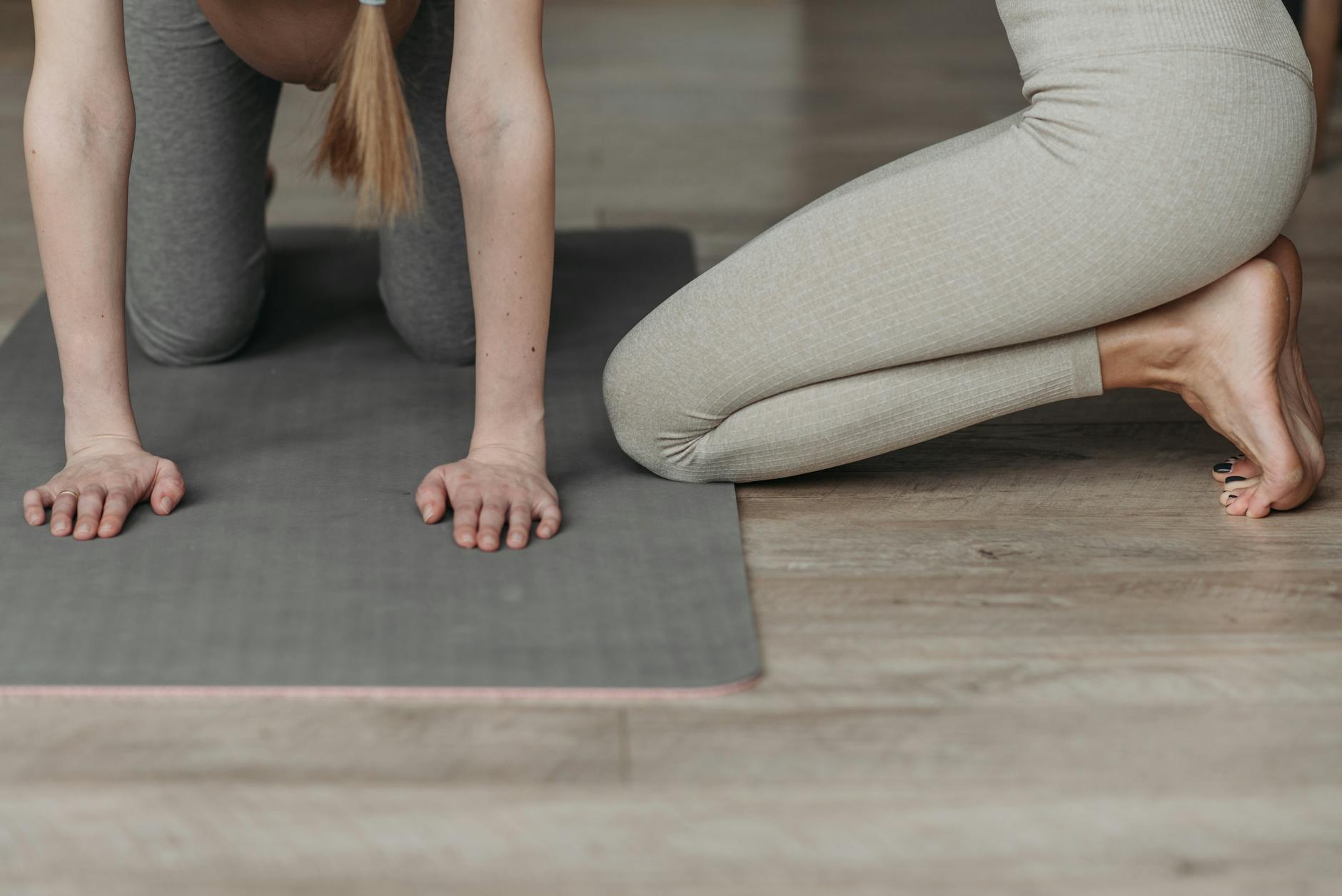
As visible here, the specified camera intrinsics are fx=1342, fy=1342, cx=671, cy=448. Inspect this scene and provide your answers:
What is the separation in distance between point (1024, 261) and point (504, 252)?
0.46 meters

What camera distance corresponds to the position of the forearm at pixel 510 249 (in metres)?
1.17

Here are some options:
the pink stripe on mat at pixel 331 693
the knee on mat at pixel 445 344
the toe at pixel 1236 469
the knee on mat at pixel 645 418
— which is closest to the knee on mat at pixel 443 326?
the knee on mat at pixel 445 344

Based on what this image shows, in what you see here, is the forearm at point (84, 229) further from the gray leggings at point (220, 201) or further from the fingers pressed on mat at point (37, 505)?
the gray leggings at point (220, 201)

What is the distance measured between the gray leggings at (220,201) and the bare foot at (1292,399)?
2.87 feet

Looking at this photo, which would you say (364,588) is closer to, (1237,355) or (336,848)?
(336,848)

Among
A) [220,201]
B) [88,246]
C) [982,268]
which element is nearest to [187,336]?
[220,201]

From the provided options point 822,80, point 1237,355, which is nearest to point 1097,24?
point 1237,355

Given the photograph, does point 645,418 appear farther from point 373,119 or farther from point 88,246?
point 88,246

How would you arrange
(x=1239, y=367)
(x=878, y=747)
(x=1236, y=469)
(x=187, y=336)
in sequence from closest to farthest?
(x=878, y=747)
(x=1239, y=367)
(x=1236, y=469)
(x=187, y=336)

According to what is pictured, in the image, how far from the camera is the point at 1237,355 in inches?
47.2

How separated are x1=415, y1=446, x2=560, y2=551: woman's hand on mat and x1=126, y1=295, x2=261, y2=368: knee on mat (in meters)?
0.50

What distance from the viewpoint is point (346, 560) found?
1161 millimetres

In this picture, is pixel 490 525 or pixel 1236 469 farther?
pixel 1236 469

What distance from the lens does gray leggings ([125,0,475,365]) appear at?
1.53 m
